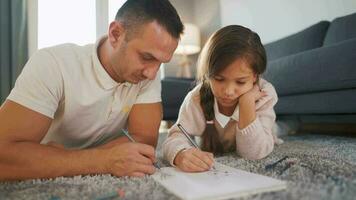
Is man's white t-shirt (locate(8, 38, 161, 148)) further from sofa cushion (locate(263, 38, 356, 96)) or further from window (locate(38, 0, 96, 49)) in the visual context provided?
window (locate(38, 0, 96, 49))

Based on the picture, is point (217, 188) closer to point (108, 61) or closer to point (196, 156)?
point (196, 156)

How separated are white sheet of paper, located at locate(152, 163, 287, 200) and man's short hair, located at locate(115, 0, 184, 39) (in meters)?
0.37

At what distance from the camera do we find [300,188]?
0.56m

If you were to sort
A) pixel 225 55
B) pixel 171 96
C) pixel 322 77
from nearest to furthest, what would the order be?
pixel 225 55 < pixel 322 77 < pixel 171 96

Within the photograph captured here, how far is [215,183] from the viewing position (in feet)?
1.93

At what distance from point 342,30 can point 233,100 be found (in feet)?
4.02

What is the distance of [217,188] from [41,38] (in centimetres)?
280

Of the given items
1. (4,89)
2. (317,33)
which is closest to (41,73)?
(317,33)

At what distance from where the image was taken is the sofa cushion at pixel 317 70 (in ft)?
4.25

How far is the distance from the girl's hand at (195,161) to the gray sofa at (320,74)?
897 millimetres

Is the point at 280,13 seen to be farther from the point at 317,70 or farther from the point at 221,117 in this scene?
the point at 221,117

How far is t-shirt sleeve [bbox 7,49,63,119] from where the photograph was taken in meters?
0.71

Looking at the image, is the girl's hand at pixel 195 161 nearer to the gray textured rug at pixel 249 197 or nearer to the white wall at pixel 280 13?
the gray textured rug at pixel 249 197

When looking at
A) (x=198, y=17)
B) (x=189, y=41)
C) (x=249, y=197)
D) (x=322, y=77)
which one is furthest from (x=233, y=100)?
(x=198, y=17)
